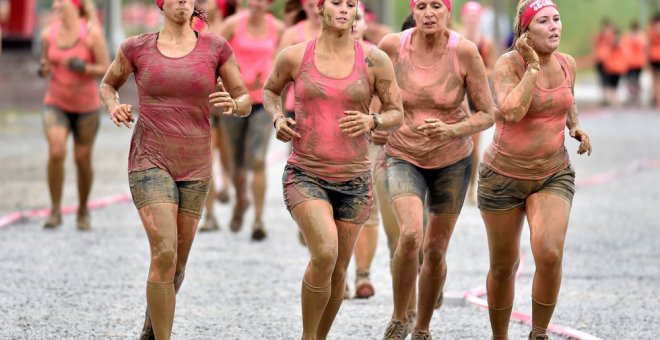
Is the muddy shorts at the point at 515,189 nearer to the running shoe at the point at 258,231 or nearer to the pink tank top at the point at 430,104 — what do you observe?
the pink tank top at the point at 430,104

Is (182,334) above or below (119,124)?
below

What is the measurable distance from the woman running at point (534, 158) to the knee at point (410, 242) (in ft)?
1.25

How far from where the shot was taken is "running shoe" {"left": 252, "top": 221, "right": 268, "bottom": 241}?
11.8 metres

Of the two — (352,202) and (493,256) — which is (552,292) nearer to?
(493,256)

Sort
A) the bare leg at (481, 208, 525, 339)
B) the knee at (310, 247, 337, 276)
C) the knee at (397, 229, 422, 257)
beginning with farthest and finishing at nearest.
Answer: the knee at (397, 229, 422, 257) < the bare leg at (481, 208, 525, 339) < the knee at (310, 247, 337, 276)

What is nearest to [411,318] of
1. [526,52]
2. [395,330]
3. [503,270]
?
[395,330]

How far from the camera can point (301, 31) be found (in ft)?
35.2

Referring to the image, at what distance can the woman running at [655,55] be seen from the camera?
31828 millimetres

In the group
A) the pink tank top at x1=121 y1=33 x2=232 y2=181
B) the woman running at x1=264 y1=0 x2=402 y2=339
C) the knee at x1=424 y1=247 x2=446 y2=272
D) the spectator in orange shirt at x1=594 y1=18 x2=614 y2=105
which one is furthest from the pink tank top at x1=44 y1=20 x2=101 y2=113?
the spectator in orange shirt at x1=594 y1=18 x2=614 y2=105

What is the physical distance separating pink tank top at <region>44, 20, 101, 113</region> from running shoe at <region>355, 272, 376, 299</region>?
359cm

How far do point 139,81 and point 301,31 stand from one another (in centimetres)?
380

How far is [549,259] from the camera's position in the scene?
694 cm

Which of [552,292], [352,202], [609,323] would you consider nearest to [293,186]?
[352,202]

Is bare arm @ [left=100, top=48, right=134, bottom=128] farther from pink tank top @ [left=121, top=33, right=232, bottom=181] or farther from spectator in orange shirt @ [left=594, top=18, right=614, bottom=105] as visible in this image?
spectator in orange shirt @ [left=594, top=18, right=614, bottom=105]
